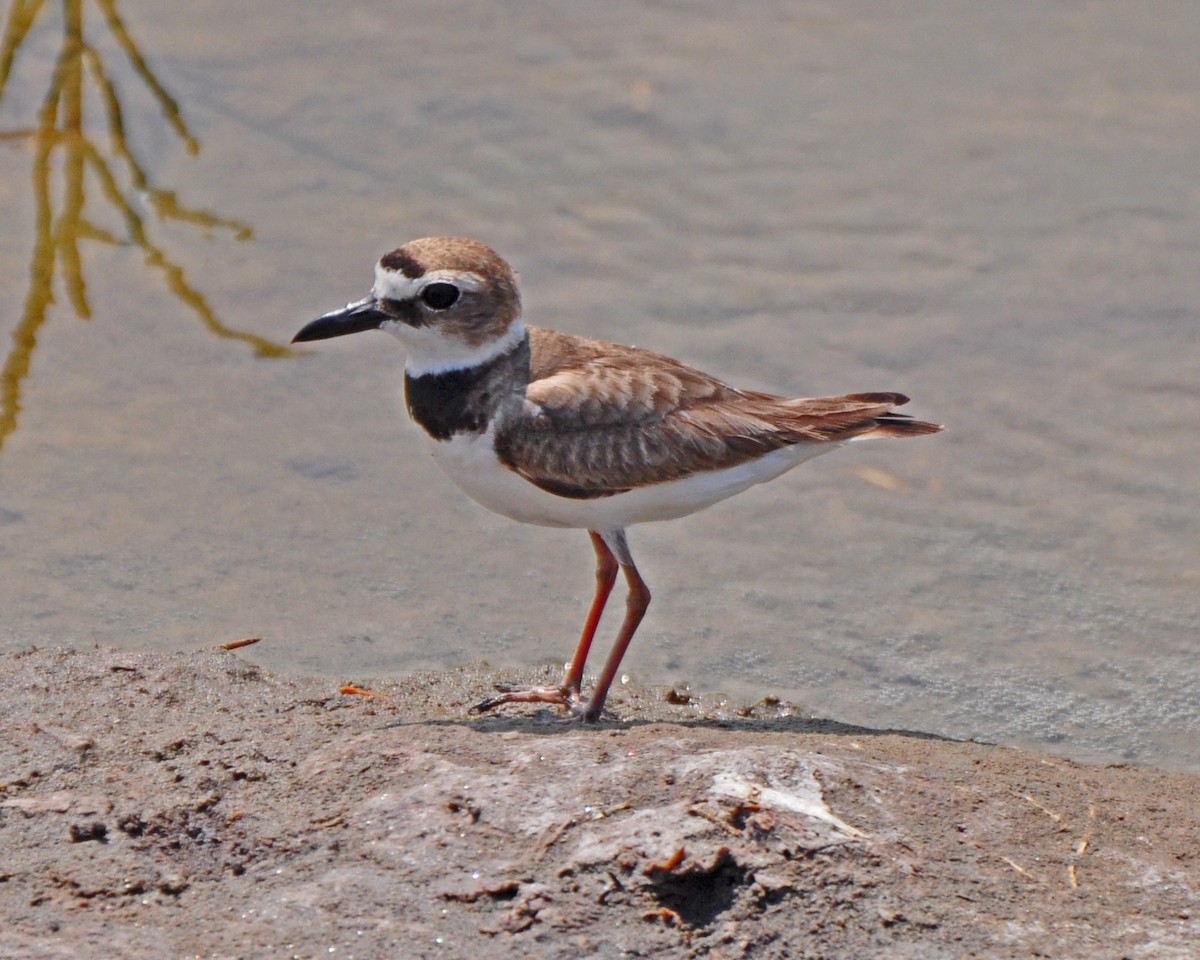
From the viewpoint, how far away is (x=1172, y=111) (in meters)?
10.5

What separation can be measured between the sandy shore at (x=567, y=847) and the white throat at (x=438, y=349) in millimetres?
1370

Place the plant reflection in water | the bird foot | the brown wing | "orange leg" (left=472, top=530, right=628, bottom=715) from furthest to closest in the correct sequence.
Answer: the plant reflection in water → "orange leg" (left=472, top=530, right=628, bottom=715) → the bird foot → the brown wing

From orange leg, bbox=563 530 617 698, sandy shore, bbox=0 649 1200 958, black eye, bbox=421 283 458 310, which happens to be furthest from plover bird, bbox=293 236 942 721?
sandy shore, bbox=0 649 1200 958

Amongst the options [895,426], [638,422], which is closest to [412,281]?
[638,422]

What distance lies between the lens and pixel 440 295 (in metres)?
5.64

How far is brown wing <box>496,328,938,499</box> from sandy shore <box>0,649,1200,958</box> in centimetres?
104

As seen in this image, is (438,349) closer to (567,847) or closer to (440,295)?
(440,295)

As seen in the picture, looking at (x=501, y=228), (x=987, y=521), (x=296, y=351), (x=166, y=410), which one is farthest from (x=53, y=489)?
(x=987, y=521)

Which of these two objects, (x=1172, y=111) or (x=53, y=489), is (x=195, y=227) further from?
(x=1172, y=111)

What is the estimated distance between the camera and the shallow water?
263 inches

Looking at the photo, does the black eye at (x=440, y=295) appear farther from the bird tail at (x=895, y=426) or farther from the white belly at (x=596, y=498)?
the bird tail at (x=895, y=426)

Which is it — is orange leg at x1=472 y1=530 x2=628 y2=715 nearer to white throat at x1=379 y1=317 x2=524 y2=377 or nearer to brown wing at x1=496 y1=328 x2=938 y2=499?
brown wing at x1=496 y1=328 x2=938 y2=499

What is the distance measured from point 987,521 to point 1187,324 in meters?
2.27

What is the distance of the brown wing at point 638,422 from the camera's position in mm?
5598
